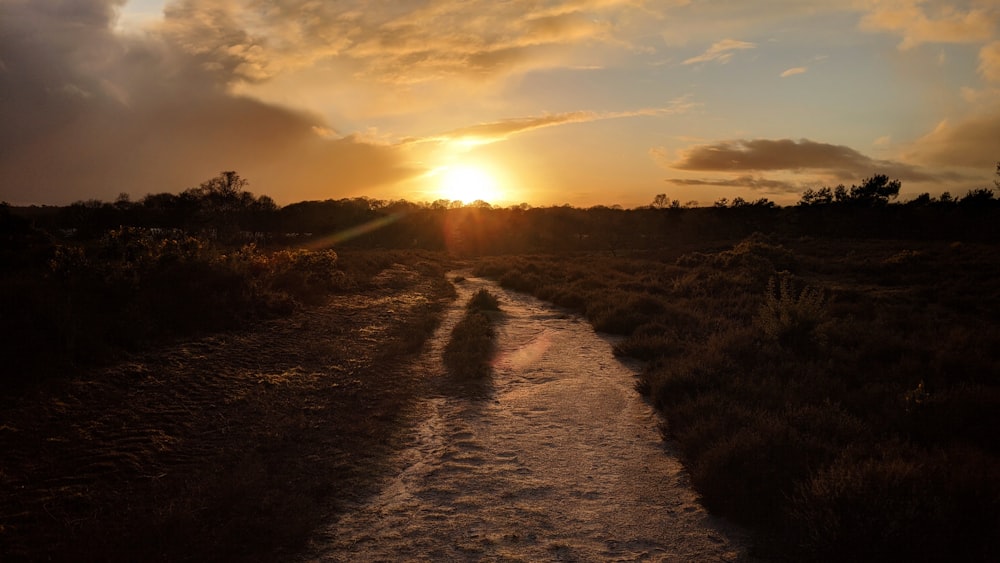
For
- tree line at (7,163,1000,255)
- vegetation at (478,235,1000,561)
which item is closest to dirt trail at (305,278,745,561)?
vegetation at (478,235,1000,561)

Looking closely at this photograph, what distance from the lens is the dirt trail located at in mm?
5125

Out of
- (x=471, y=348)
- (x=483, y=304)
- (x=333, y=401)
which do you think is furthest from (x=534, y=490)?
(x=483, y=304)

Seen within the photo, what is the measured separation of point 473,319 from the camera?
1599 cm

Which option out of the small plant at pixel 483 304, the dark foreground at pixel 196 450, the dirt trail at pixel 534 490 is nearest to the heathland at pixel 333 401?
the dark foreground at pixel 196 450

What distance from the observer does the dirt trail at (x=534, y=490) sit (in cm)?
512

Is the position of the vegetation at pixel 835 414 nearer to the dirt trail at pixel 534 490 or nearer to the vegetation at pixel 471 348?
the dirt trail at pixel 534 490

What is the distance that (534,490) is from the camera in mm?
6289

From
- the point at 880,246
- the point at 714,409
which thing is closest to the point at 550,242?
the point at 880,246

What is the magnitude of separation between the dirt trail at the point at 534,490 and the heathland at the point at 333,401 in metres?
0.47

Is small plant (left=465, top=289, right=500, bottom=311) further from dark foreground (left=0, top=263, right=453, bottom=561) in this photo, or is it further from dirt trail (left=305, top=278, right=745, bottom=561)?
dirt trail (left=305, top=278, right=745, bottom=561)

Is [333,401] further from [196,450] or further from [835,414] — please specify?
[835,414]

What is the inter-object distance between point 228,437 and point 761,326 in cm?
1202

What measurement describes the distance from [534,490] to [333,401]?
454cm

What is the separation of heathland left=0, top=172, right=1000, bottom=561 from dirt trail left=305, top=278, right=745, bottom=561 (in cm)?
47
